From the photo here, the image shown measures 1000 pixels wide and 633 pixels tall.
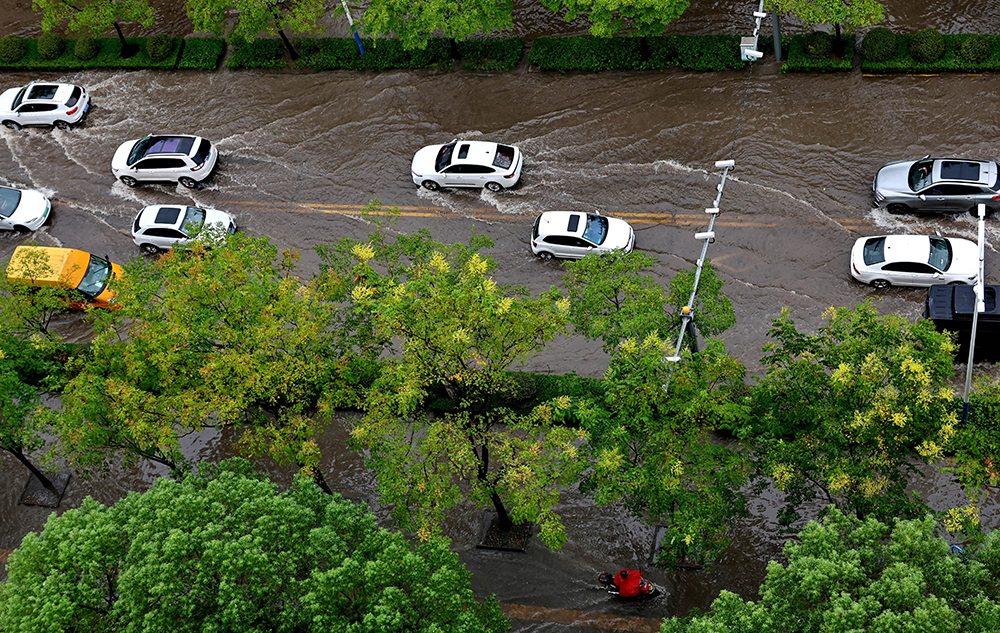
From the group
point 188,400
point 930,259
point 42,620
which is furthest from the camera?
point 930,259

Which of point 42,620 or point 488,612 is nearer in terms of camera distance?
point 42,620

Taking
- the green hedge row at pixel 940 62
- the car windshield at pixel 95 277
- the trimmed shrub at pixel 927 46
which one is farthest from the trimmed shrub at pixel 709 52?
the car windshield at pixel 95 277

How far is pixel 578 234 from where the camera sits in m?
31.8

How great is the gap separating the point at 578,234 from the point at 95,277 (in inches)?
696

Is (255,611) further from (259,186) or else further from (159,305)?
(259,186)

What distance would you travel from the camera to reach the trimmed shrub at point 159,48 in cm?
4156

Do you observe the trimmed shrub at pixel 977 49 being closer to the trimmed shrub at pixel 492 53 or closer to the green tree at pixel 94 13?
the trimmed shrub at pixel 492 53

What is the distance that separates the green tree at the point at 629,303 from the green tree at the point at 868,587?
6578 millimetres

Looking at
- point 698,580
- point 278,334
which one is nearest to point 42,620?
point 278,334

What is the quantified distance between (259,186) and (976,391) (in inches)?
1062

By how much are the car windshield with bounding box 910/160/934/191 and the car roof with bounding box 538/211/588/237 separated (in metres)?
11.4

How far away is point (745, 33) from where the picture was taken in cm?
3781

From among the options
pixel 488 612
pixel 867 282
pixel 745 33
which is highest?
pixel 745 33

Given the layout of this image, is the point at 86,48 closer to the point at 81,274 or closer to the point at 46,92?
the point at 46,92
